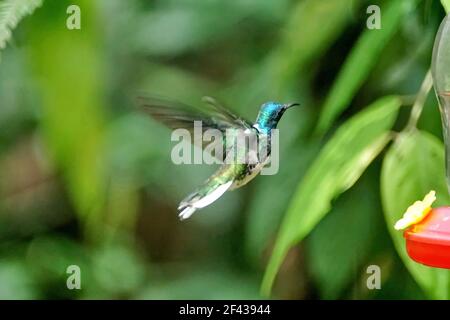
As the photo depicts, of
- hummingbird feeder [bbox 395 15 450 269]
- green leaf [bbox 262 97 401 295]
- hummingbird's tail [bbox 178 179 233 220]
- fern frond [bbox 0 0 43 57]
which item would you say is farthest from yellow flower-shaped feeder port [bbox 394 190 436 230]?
fern frond [bbox 0 0 43 57]

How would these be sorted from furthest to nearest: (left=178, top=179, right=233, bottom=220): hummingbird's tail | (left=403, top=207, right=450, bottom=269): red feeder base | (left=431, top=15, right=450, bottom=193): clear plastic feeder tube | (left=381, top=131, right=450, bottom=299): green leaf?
1. (left=178, top=179, right=233, bottom=220): hummingbird's tail
2. (left=381, top=131, right=450, bottom=299): green leaf
3. (left=431, top=15, right=450, bottom=193): clear plastic feeder tube
4. (left=403, top=207, right=450, bottom=269): red feeder base

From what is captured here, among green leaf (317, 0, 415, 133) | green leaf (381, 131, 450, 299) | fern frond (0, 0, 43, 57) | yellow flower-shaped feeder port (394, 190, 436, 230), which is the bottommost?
yellow flower-shaped feeder port (394, 190, 436, 230)

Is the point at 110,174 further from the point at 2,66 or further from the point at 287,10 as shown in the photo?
the point at 287,10

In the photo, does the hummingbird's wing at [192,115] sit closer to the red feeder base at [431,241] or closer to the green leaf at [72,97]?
the green leaf at [72,97]

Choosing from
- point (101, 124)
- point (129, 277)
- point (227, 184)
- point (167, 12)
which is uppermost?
point (167, 12)

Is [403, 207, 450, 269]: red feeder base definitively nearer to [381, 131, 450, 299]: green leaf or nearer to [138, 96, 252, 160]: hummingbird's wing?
[381, 131, 450, 299]: green leaf

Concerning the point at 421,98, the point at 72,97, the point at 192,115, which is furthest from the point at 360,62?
the point at 72,97
